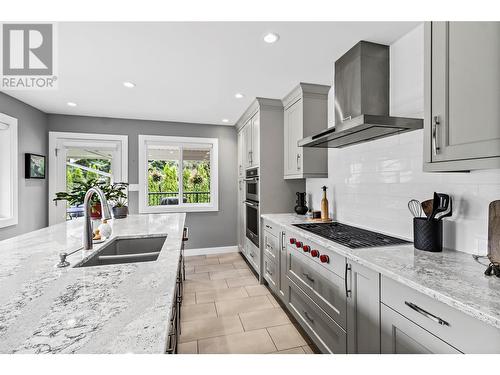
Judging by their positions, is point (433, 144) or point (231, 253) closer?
point (433, 144)

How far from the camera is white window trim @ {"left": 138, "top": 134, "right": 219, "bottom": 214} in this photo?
4.08m

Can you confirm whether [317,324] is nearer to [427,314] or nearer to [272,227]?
[427,314]

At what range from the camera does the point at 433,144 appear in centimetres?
125

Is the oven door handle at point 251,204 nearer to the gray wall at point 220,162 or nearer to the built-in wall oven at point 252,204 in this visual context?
the built-in wall oven at point 252,204

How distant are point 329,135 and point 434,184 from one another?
0.79m

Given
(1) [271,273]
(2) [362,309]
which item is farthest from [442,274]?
(1) [271,273]

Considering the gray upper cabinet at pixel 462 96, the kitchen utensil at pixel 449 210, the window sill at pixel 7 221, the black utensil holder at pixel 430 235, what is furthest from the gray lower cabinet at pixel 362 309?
the window sill at pixel 7 221

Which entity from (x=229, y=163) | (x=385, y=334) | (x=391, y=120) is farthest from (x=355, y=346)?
(x=229, y=163)

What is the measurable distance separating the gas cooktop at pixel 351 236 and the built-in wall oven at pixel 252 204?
1040 mm

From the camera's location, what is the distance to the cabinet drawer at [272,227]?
2602mm

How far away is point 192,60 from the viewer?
215 centimetres
